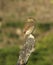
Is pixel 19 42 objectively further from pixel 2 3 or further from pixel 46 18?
pixel 2 3

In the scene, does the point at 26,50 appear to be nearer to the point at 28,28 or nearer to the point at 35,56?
the point at 28,28

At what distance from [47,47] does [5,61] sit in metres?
1.09

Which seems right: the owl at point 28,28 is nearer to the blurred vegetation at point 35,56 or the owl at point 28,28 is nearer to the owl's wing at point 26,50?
the owl's wing at point 26,50

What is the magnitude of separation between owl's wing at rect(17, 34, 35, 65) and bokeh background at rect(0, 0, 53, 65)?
351 centimetres

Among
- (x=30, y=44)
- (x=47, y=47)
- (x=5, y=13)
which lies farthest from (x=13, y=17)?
(x=30, y=44)

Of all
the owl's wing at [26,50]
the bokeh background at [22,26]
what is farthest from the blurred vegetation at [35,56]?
the owl's wing at [26,50]

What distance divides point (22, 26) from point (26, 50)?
25.7 feet

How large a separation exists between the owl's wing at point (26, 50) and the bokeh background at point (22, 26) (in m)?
3.51

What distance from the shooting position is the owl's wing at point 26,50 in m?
2.48

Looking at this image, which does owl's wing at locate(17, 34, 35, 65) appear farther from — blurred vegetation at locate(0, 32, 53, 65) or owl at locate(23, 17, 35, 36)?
blurred vegetation at locate(0, 32, 53, 65)

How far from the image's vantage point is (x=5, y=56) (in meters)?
6.50

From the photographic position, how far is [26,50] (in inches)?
99.3

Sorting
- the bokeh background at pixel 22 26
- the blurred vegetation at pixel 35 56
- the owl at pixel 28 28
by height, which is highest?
the owl at pixel 28 28

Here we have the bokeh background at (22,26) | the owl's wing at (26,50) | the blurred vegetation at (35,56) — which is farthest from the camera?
the bokeh background at (22,26)
